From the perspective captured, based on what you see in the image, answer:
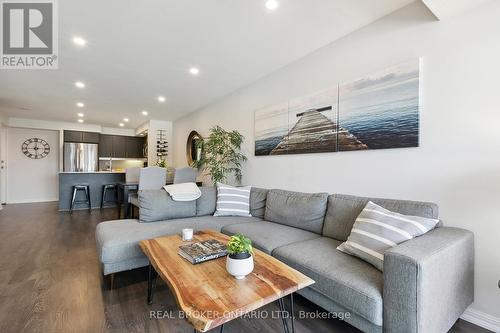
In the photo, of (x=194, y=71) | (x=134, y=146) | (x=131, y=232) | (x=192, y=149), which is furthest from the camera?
(x=134, y=146)

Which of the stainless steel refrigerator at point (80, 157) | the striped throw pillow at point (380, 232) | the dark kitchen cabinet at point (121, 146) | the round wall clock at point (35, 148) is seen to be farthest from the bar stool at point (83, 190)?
the striped throw pillow at point (380, 232)

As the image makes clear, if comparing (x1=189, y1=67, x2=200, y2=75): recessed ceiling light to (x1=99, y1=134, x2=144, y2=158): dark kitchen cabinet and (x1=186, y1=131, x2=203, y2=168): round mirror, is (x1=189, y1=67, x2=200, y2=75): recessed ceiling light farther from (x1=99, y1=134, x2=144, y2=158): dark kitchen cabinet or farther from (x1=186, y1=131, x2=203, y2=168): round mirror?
(x1=99, y1=134, x2=144, y2=158): dark kitchen cabinet

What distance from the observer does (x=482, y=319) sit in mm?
1590

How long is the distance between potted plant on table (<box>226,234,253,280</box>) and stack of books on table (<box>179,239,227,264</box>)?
27cm

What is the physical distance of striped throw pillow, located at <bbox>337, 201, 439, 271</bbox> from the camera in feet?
4.81

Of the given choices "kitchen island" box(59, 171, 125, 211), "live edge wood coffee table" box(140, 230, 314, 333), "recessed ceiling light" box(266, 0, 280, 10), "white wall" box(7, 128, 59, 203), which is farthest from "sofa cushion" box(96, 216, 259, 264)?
"white wall" box(7, 128, 59, 203)

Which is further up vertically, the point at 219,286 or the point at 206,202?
the point at 206,202

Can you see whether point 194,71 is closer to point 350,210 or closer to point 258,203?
point 258,203

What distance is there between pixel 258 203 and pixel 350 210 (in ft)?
4.08

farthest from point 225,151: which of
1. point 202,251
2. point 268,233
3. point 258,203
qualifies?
point 202,251

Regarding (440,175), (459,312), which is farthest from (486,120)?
(459,312)

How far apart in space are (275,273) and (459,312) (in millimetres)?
1212

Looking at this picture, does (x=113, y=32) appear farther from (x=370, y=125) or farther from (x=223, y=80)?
(x=370, y=125)

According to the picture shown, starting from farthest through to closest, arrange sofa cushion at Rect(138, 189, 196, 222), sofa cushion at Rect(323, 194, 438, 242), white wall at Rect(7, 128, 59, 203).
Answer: white wall at Rect(7, 128, 59, 203) → sofa cushion at Rect(138, 189, 196, 222) → sofa cushion at Rect(323, 194, 438, 242)
